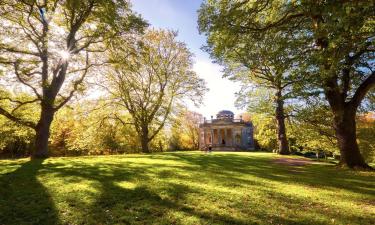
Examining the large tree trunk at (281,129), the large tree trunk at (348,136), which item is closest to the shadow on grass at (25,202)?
the large tree trunk at (348,136)

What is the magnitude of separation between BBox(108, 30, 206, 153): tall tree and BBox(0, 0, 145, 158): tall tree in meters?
10.2

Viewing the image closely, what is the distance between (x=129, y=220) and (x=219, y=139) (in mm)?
72067

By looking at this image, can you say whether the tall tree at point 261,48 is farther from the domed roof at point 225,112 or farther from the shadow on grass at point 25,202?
the domed roof at point 225,112

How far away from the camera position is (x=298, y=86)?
1520 centimetres

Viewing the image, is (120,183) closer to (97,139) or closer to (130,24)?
(130,24)

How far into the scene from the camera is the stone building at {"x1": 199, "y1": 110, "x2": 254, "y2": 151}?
7475 centimetres

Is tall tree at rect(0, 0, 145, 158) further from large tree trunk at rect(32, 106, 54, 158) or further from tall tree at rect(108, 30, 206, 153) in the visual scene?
tall tree at rect(108, 30, 206, 153)

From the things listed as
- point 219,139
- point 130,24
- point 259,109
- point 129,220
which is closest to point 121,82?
point 130,24

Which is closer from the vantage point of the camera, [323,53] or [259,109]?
[323,53]

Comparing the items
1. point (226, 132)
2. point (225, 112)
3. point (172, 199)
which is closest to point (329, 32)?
point (172, 199)

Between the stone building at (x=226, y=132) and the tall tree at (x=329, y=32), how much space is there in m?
55.1

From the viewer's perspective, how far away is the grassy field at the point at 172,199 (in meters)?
7.38

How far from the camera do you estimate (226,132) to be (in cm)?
7681

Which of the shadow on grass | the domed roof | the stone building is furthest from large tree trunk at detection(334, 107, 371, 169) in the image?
the domed roof
